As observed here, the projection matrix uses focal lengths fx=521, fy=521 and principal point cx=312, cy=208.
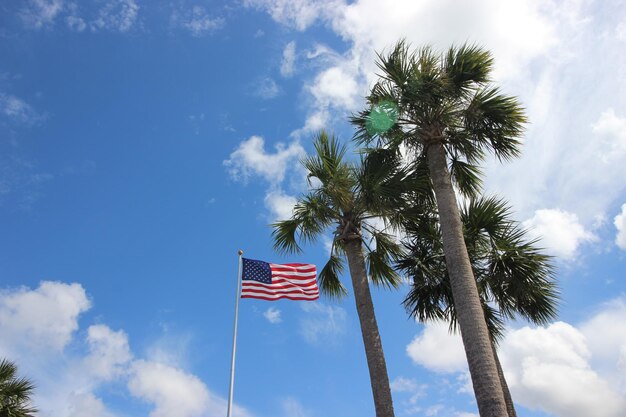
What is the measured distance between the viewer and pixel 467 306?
31.7 ft

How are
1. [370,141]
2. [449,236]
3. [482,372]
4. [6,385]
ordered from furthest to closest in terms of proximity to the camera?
1. [6,385]
2. [370,141]
3. [449,236]
4. [482,372]

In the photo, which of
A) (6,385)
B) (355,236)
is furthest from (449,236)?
(6,385)

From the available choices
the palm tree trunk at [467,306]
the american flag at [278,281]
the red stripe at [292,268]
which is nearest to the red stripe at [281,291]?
the american flag at [278,281]

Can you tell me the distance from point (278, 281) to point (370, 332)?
3735 millimetres

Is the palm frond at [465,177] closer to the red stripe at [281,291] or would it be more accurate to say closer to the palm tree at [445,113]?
the palm tree at [445,113]

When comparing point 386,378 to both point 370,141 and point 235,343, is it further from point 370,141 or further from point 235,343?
point 370,141

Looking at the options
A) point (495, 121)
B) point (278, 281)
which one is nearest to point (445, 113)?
point (495, 121)

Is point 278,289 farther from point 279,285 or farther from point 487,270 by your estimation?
point 487,270

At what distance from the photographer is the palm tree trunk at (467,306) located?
8906 mm

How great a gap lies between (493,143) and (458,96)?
1.42 metres

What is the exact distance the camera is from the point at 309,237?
45.4ft

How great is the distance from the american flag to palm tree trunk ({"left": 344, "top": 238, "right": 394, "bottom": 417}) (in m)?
1.96

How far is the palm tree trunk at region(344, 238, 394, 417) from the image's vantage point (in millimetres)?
10570

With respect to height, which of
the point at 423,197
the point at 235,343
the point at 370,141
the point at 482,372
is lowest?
the point at 482,372
